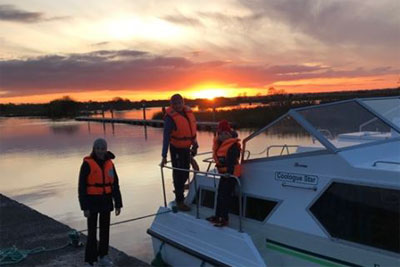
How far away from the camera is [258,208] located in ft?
16.3

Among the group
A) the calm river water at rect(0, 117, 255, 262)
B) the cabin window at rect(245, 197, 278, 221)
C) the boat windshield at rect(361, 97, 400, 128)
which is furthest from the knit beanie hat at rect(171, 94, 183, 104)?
the calm river water at rect(0, 117, 255, 262)

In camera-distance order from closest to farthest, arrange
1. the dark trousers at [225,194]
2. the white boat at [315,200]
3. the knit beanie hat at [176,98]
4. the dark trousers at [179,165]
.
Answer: the white boat at [315,200] < the dark trousers at [225,194] < the knit beanie hat at [176,98] < the dark trousers at [179,165]

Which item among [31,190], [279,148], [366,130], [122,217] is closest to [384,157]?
[366,130]

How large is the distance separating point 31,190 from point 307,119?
11.3 meters

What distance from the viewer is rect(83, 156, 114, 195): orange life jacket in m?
4.66

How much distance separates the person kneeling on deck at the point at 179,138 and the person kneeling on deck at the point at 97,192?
1305 mm

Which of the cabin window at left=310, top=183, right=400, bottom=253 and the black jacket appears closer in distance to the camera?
the cabin window at left=310, top=183, right=400, bottom=253

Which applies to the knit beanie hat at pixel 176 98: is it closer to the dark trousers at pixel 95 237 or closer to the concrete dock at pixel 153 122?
the dark trousers at pixel 95 237

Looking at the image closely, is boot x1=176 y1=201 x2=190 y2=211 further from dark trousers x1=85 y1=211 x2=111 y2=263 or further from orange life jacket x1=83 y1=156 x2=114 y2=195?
orange life jacket x1=83 y1=156 x2=114 y2=195

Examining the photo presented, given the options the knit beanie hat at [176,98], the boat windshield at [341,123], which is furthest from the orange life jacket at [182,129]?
the boat windshield at [341,123]

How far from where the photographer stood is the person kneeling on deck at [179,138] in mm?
6051

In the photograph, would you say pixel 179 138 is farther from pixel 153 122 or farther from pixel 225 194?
pixel 153 122

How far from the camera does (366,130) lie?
5.05m

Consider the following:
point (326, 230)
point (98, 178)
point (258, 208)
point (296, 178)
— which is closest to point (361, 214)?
point (326, 230)
